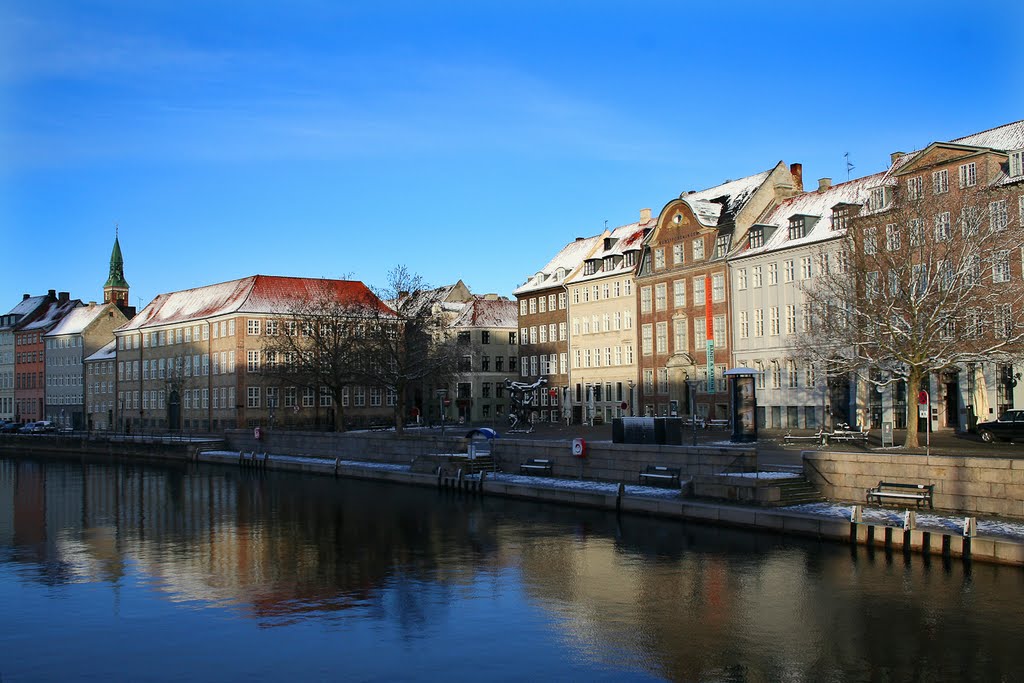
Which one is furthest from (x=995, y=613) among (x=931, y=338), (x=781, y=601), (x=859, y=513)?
(x=931, y=338)

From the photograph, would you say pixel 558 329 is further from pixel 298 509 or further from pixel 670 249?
pixel 298 509

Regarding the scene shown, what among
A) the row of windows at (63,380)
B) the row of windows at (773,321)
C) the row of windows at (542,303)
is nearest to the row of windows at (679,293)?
the row of windows at (773,321)

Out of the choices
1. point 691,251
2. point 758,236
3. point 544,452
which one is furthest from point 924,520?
point 691,251

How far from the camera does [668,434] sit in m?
39.4

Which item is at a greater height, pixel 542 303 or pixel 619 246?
pixel 619 246

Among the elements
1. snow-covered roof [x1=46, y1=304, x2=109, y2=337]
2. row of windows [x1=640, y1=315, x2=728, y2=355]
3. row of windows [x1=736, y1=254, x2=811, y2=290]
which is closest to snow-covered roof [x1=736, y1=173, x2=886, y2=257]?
row of windows [x1=736, y1=254, x2=811, y2=290]

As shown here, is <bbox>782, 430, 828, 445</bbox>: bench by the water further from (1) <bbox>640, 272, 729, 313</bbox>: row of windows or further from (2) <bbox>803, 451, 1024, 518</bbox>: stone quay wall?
(1) <bbox>640, 272, 729, 313</bbox>: row of windows

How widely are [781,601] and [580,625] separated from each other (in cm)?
452

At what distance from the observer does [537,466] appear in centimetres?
4303

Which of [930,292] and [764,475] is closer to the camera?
[764,475]

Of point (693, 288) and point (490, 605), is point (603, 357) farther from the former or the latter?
point (490, 605)

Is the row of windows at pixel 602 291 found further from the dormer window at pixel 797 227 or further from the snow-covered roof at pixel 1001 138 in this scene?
the snow-covered roof at pixel 1001 138

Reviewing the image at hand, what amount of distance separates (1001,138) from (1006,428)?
716 inches

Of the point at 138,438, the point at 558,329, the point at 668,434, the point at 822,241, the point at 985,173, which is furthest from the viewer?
the point at 558,329
